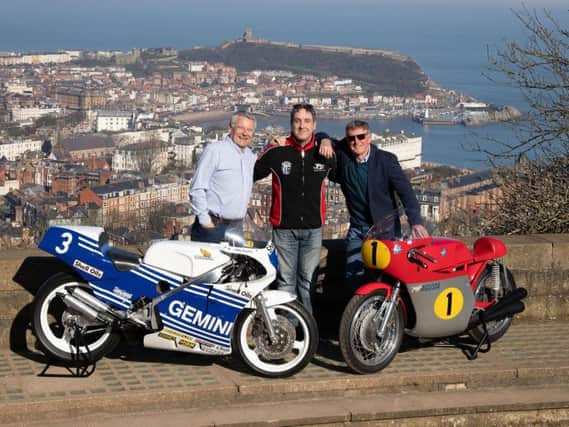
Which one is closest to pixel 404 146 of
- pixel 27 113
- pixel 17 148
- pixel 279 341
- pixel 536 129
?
pixel 17 148

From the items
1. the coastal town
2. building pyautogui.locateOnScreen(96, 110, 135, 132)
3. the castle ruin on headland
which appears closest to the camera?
the coastal town

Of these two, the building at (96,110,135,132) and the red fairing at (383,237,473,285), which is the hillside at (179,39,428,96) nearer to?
the building at (96,110,135,132)

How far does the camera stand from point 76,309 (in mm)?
5539

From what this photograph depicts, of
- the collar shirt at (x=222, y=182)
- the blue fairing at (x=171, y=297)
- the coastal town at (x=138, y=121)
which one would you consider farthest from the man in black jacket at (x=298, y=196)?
the coastal town at (x=138, y=121)

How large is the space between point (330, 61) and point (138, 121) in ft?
158

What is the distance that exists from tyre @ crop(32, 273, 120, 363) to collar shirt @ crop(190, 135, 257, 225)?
80 cm

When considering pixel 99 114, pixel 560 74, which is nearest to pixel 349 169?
pixel 560 74

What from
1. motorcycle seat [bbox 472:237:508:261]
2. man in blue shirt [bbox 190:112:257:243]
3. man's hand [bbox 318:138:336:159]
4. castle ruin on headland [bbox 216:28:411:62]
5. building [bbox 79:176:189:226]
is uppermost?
castle ruin on headland [bbox 216:28:411:62]

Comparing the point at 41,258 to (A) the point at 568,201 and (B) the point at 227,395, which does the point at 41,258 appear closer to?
(B) the point at 227,395

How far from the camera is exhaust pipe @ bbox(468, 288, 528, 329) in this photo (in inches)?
239

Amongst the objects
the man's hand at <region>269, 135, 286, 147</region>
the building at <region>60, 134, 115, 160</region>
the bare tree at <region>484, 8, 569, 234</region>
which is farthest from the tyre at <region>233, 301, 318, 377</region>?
the building at <region>60, 134, 115, 160</region>

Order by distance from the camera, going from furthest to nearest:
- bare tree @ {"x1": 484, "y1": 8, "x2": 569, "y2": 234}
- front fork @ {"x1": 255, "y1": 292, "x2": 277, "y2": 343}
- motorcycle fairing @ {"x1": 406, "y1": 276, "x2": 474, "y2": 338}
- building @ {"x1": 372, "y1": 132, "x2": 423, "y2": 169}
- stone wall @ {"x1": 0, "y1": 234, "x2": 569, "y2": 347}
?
building @ {"x1": 372, "y1": 132, "x2": 423, "y2": 169}
bare tree @ {"x1": 484, "y1": 8, "x2": 569, "y2": 234}
stone wall @ {"x1": 0, "y1": 234, "x2": 569, "y2": 347}
motorcycle fairing @ {"x1": 406, "y1": 276, "x2": 474, "y2": 338}
front fork @ {"x1": 255, "y1": 292, "x2": 277, "y2": 343}

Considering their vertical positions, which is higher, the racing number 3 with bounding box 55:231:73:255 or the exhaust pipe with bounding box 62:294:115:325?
the racing number 3 with bounding box 55:231:73:255

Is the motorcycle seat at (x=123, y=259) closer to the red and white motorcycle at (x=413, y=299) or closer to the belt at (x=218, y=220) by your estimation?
the belt at (x=218, y=220)
